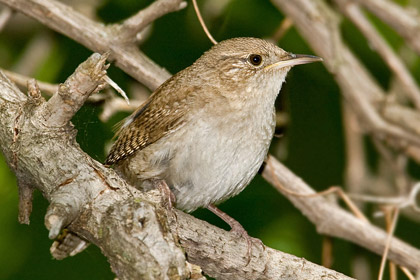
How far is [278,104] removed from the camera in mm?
3986

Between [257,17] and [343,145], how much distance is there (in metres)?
1.09

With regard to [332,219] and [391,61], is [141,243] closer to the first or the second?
[332,219]

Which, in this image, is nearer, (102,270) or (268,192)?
(102,270)

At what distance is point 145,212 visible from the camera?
6.85 feet

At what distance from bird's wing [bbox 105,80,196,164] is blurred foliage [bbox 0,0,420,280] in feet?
1.98

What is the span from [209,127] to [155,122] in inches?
12.3

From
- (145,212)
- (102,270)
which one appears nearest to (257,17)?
(102,270)

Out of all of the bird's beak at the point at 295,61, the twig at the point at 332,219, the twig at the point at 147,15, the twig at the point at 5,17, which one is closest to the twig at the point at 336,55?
the twig at the point at 332,219

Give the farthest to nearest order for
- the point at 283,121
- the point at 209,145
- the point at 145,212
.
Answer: the point at 283,121
the point at 209,145
the point at 145,212

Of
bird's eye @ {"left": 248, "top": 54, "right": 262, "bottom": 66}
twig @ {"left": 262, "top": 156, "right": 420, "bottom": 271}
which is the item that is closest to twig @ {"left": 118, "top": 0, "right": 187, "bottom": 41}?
bird's eye @ {"left": 248, "top": 54, "right": 262, "bottom": 66}

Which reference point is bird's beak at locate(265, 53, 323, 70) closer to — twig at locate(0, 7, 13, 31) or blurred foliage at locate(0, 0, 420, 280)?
blurred foliage at locate(0, 0, 420, 280)

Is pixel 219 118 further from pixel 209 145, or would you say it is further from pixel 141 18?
pixel 141 18

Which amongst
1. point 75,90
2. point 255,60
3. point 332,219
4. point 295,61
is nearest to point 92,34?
point 255,60

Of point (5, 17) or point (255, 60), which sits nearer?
point (255, 60)
